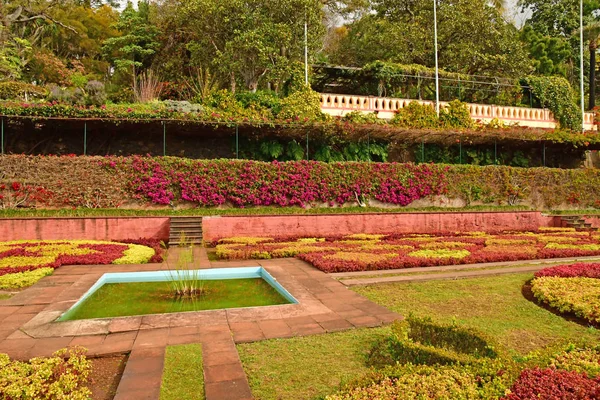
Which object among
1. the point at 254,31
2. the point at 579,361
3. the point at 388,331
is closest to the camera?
the point at 579,361

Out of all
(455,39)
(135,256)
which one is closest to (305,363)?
(135,256)

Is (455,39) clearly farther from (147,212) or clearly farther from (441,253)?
(147,212)

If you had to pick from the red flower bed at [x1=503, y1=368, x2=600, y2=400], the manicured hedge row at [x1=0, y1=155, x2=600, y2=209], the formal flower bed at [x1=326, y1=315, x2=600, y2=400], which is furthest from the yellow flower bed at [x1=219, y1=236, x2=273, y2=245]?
the red flower bed at [x1=503, y1=368, x2=600, y2=400]

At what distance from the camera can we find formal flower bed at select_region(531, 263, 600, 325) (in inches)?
201

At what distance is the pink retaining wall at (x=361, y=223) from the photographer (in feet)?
40.9

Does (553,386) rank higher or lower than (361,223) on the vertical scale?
lower

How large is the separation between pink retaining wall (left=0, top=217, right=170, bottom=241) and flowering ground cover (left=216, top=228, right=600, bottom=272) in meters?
2.28

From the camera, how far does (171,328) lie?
452 cm

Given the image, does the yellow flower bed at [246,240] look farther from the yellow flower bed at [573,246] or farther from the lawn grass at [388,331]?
the yellow flower bed at [573,246]

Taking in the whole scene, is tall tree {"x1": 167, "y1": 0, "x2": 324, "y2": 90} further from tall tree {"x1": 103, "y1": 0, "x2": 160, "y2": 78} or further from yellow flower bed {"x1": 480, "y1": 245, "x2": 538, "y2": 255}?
yellow flower bed {"x1": 480, "y1": 245, "x2": 538, "y2": 255}

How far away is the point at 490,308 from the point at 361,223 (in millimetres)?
8264

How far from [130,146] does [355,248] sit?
1112 cm

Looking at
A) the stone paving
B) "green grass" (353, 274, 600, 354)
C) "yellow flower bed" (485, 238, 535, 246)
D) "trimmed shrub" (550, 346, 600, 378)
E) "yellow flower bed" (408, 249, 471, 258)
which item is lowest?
"green grass" (353, 274, 600, 354)

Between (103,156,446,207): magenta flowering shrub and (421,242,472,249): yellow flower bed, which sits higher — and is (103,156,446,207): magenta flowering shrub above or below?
above
